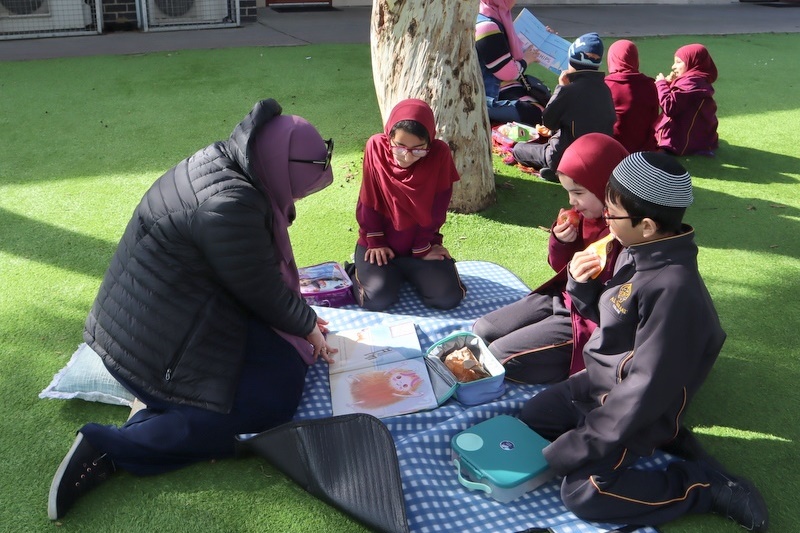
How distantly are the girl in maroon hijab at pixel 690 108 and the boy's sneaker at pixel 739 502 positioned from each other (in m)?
4.37

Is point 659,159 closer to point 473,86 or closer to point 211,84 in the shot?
point 473,86

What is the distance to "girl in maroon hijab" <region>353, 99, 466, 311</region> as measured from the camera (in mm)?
3973

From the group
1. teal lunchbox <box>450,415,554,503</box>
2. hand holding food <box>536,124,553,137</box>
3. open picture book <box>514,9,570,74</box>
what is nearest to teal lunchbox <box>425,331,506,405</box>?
teal lunchbox <box>450,415,554,503</box>

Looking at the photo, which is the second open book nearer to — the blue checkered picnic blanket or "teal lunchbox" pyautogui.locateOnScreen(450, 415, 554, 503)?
the blue checkered picnic blanket

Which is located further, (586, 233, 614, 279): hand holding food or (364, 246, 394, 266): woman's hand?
(364, 246, 394, 266): woman's hand

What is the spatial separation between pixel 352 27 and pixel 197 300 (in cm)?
912

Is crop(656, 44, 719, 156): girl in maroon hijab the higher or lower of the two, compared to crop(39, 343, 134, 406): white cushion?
higher

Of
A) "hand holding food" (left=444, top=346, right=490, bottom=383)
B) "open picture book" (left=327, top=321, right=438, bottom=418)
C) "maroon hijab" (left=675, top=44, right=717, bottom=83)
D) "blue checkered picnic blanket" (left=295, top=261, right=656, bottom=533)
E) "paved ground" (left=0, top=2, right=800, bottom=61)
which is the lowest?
"blue checkered picnic blanket" (left=295, top=261, right=656, bottom=533)

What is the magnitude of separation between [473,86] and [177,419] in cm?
314

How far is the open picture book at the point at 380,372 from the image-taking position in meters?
3.18

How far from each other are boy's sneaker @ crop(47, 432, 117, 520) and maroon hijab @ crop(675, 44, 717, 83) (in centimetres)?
576

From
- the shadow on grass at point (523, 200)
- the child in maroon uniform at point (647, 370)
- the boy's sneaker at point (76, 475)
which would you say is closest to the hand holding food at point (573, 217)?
the child in maroon uniform at point (647, 370)

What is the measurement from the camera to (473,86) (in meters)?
5.06

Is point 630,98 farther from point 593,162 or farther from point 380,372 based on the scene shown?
point 380,372
